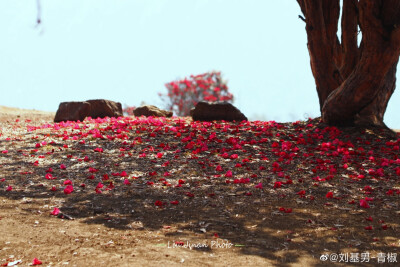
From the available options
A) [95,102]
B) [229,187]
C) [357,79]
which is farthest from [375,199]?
[95,102]

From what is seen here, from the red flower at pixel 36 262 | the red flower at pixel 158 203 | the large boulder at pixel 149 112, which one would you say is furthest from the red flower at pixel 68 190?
the large boulder at pixel 149 112

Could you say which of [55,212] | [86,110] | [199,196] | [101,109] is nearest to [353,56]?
[199,196]

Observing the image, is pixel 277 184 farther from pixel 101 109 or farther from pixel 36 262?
pixel 101 109

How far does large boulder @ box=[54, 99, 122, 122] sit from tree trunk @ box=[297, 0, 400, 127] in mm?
8220

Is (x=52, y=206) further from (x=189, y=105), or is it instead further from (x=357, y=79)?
(x=189, y=105)

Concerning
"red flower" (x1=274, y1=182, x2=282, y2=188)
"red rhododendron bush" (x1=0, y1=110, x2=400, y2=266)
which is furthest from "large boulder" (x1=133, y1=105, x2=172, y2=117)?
"red flower" (x1=274, y1=182, x2=282, y2=188)

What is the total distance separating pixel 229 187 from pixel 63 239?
10.6ft

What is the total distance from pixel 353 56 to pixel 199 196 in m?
8.32

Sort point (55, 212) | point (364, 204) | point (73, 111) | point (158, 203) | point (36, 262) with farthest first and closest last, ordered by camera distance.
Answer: point (73, 111), point (364, 204), point (158, 203), point (55, 212), point (36, 262)

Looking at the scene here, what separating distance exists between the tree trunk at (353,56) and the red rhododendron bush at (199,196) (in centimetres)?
82

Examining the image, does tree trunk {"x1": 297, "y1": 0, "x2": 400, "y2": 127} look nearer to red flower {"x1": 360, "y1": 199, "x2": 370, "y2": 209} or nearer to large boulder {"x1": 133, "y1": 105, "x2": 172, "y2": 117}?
red flower {"x1": 360, "y1": 199, "x2": 370, "y2": 209}

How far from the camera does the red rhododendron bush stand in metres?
5.20

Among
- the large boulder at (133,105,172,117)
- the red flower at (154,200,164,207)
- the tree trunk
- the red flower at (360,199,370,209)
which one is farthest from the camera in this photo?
the large boulder at (133,105,172,117)

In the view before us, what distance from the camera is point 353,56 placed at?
13.2 metres
